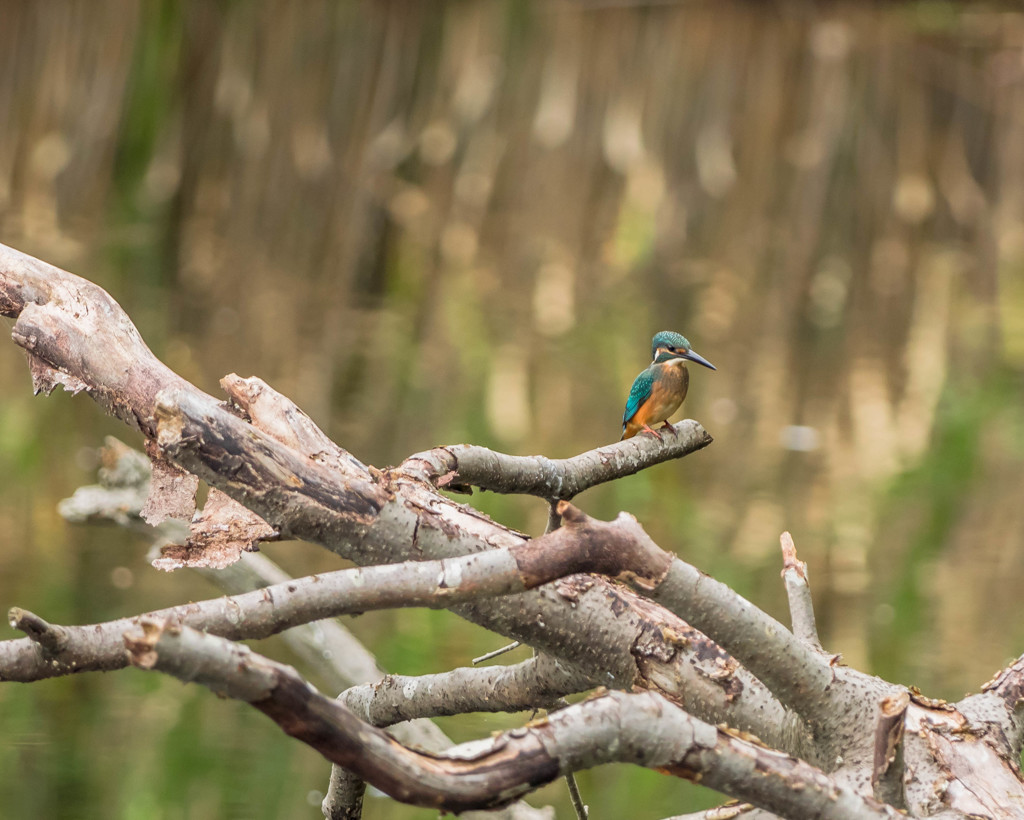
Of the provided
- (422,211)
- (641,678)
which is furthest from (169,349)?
(641,678)

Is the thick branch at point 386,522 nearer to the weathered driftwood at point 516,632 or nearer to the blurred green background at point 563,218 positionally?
the weathered driftwood at point 516,632

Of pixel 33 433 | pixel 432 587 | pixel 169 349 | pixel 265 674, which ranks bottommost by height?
pixel 265 674

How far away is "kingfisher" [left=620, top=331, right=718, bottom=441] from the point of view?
1.28 meters

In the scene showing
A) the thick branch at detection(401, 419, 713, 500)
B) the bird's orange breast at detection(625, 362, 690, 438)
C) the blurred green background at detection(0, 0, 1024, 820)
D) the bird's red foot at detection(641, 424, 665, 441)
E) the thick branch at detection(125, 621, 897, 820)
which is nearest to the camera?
the thick branch at detection(125, 621, 897, 820)

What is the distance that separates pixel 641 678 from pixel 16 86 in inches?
181

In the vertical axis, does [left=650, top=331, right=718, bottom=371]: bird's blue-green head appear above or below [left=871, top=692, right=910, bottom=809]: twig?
above

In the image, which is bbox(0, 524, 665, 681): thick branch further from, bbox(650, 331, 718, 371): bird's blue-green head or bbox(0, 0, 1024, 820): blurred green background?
bbox(0, 0, 1024, 820): blurred green background

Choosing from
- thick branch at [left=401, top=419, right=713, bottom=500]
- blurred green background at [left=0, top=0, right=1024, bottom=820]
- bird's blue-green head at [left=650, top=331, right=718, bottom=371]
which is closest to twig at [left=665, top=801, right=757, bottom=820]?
thick branch at [left=401, top=419, right=713, bottom=500]

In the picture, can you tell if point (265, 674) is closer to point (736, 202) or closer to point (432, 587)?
point (432, 587)

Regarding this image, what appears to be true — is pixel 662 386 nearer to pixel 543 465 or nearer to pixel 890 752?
pixel 543 465

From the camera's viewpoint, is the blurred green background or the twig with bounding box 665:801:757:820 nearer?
the twig with bounding box 665:801:757:820

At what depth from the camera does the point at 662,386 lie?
1.29 metres

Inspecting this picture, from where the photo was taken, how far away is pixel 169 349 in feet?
12.1

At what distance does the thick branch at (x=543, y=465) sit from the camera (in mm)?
1004
